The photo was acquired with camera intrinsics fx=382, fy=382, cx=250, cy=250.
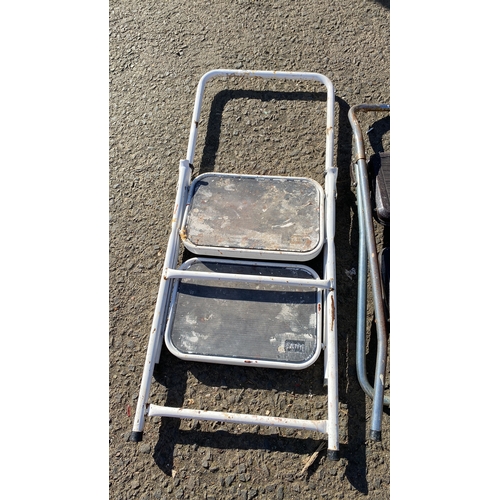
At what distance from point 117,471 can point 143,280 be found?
616 mm

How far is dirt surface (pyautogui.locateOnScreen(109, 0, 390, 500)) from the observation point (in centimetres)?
116

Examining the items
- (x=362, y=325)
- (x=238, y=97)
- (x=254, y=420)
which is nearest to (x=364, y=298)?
(x=362, y=325)

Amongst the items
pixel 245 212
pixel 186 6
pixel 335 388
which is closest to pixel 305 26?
pixel 186 6

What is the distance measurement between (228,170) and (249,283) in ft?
1.79

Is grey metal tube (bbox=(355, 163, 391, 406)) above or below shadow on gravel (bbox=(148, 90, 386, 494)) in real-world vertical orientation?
above

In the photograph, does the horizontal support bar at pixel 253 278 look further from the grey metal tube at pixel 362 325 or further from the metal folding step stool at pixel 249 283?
the grey metal tube at pixel 362 325

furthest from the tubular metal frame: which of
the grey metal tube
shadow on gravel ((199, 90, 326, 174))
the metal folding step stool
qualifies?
shadow on gravel ((199, 90, 326, 174))

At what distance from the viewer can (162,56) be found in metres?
1.84

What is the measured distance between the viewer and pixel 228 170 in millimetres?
1583

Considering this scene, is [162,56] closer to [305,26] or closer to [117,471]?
[305,26]

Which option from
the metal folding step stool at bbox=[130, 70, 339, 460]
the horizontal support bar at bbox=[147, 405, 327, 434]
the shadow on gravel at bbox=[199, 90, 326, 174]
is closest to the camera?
the horizontal support bar at bbox=[147, 405, 327, 434]

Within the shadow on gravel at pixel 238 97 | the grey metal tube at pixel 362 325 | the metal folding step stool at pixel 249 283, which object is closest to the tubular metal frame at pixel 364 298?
the grey metal tube at pixel 362 325

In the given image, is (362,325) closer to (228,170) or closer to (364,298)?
(364,298)

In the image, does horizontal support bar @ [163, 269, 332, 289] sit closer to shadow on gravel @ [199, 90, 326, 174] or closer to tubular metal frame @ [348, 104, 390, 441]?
tubular metal frame @ [348, 104, 390, 441]
